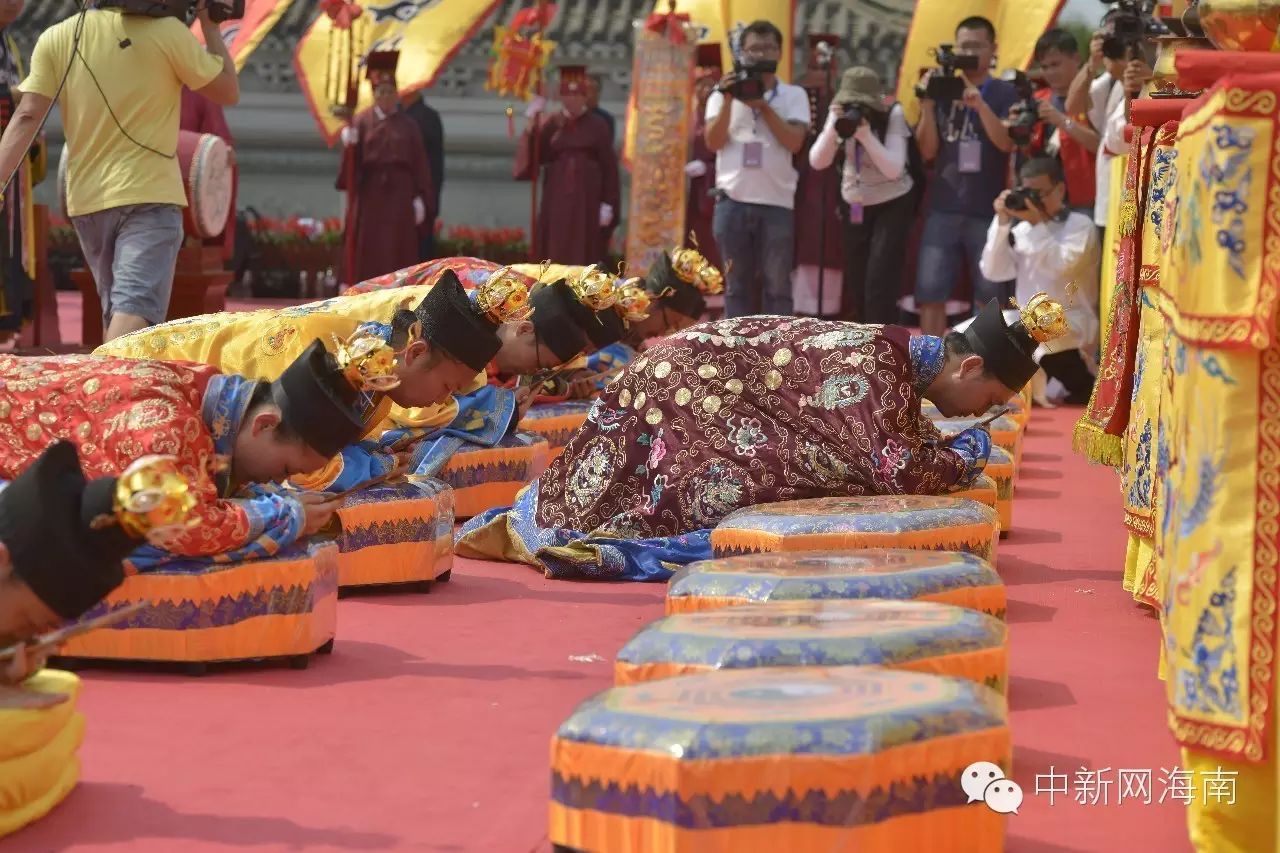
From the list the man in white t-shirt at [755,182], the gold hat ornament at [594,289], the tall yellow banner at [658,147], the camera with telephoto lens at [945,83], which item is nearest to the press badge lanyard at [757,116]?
the man in white t-shirt at [755,182]

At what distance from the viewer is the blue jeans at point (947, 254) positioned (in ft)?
30.2

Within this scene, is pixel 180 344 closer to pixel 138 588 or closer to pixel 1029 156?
pixel 138 588

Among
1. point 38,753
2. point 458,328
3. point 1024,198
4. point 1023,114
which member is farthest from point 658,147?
point 38,753

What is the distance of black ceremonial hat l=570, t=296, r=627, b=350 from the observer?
570 centimetres

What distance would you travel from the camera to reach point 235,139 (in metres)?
14.6

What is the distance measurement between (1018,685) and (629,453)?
59.8 inches

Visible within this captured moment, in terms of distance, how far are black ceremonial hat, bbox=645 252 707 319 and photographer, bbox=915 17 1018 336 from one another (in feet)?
8.79

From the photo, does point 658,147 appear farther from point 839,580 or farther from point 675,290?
point 839,580

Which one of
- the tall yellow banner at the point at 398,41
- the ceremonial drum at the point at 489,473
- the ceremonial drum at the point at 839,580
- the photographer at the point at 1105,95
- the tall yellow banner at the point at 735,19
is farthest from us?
the tall yellow banner at the point at 398,41

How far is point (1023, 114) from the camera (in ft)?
29.0

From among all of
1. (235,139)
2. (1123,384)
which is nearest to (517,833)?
(1123,384)

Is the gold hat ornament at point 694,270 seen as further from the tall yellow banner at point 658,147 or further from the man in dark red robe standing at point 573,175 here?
the man in dark red robe standing at point 573,175

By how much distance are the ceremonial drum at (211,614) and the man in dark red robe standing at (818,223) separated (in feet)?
22.7

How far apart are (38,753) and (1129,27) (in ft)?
13.6
